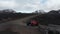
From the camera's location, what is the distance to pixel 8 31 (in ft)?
65.6

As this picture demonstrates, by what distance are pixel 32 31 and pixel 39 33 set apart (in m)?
1.74

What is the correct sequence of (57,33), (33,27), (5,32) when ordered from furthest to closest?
(33,27) → (5,32) → (57,33)

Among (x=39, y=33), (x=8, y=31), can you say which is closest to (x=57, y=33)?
(x=39, y=33)

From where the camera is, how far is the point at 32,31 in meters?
21.3

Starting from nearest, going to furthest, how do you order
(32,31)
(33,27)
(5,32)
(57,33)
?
(57,33) < (5,32) < (32,31) < (33,27)

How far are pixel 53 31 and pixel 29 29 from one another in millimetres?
4126

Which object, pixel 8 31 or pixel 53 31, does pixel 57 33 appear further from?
pixel 8 31

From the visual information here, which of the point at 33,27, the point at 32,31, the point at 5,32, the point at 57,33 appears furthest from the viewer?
the point at 33,27

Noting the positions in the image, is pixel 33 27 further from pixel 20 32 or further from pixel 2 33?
pixel 2 33

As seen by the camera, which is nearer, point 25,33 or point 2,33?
point 2,33

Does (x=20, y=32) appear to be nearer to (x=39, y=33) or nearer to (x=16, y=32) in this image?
(x=16, y=32)

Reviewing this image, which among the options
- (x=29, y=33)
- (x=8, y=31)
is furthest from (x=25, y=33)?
(x=8, y=31)

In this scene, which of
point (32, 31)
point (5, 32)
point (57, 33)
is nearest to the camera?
point (57, 33)

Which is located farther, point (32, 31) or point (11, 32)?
point (32, 31)
